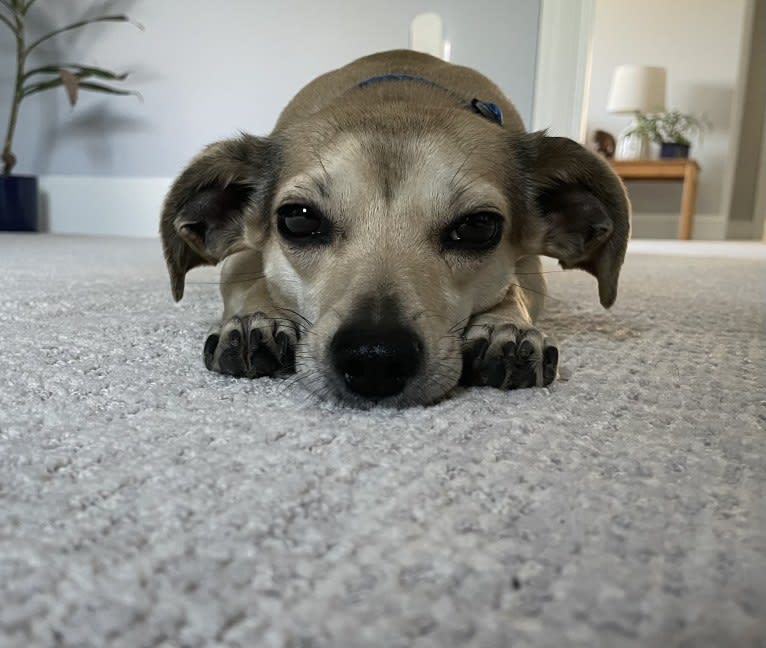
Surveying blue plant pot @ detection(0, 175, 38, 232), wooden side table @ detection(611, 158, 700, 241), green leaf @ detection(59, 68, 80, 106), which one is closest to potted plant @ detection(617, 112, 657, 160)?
wooden side table @ detection(611, 158, 700, 241)

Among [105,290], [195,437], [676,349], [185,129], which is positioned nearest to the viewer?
[195,437]

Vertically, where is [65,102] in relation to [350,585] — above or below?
above

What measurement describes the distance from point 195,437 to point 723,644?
1.93 ft

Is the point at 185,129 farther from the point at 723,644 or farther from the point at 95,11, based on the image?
the point at 723,644

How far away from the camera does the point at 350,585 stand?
0.52 m

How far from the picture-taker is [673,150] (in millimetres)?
7684

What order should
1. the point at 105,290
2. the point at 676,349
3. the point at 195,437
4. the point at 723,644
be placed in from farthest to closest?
the point at 105,290
the point at 676,349
the point at 195,437
the point at 723,644

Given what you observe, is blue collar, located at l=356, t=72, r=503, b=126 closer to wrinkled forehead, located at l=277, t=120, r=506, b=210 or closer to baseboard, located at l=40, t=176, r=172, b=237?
wrinkled forehead, located at l=277, t=120, r=506, b=210

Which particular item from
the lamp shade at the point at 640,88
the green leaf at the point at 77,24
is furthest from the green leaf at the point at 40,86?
the lamp shade at the point at 640,88

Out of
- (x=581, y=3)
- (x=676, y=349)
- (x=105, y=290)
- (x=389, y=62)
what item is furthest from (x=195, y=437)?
(x=581, y=3)

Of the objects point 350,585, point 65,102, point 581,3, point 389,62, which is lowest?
point 350,585

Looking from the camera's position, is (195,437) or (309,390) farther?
(309,390)

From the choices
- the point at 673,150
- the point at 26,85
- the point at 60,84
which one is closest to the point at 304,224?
the point at 60,84

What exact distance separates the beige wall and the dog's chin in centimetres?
823
